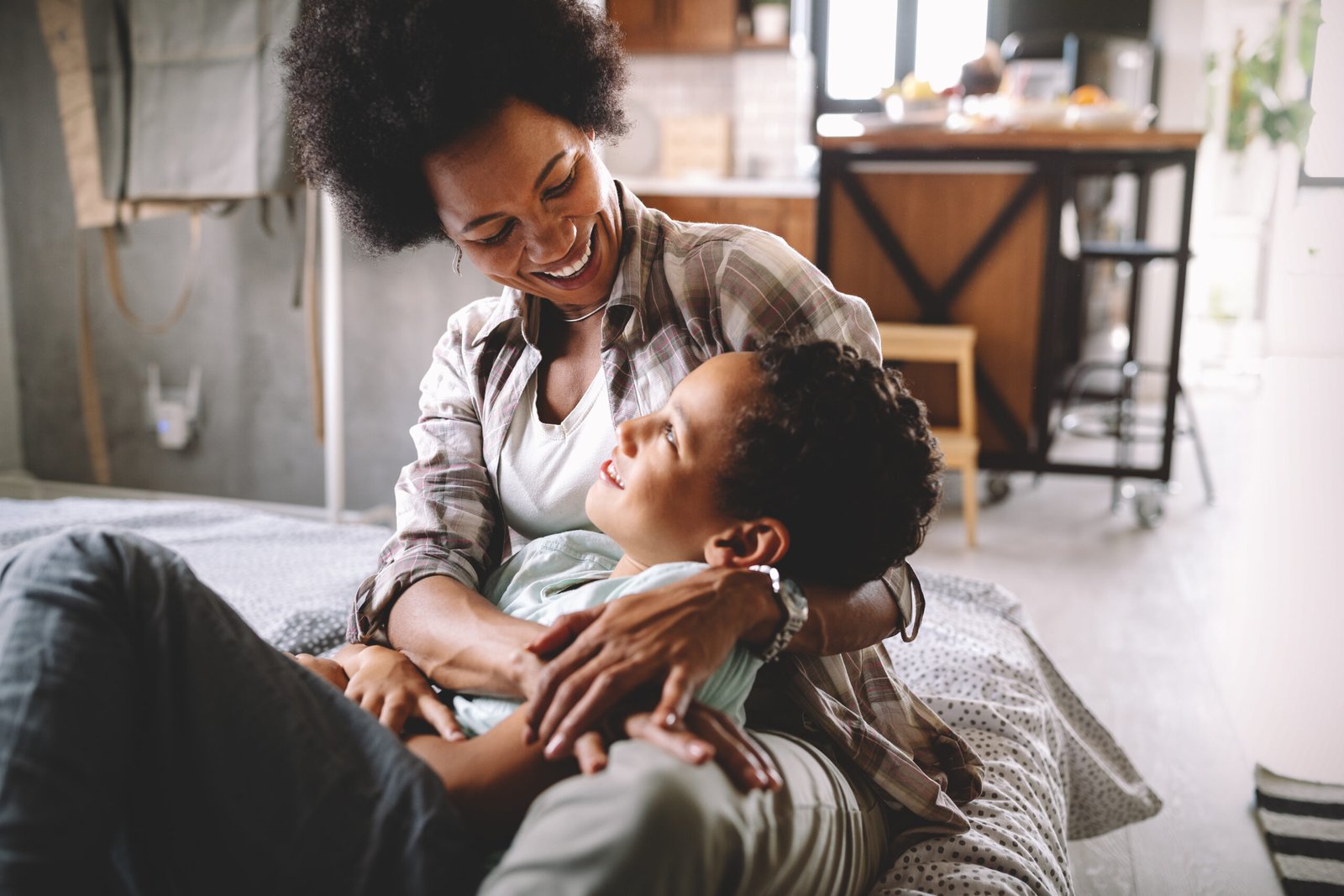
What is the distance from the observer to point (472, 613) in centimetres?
112

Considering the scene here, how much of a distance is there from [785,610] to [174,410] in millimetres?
3226

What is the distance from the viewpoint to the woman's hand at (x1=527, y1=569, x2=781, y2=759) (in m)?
0.86

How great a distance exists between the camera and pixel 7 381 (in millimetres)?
3871

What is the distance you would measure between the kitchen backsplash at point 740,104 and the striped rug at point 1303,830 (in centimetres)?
354

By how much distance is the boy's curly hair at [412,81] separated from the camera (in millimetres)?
1151

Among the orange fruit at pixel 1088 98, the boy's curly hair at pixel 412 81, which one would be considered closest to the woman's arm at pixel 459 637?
the boy's curly hair at pixel 412 81

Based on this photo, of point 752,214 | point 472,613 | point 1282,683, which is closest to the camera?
point 472,613

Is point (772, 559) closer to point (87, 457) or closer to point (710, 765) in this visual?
point (710, 765)

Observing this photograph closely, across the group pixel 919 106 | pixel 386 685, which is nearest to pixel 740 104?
pixel 919 106

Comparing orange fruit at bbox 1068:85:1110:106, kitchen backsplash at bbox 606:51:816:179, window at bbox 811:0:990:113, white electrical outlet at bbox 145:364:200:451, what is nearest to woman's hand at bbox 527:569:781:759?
white electrical outlet at bbox 145:364:200:451

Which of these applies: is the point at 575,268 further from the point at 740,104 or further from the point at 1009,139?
the point at 740,104

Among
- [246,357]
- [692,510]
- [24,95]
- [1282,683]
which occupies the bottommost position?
[1282,683]

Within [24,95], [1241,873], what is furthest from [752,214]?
[1241,873]

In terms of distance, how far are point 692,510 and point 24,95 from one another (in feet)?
11.7
